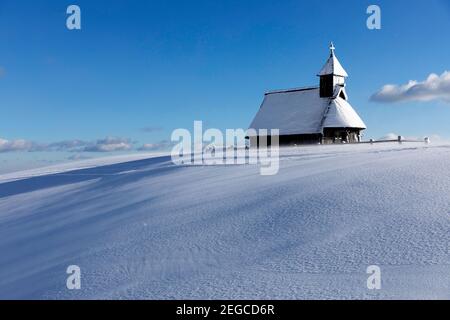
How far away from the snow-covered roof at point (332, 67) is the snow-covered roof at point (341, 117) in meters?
2.59

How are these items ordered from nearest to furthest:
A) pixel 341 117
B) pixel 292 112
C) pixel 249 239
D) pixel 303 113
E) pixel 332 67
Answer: pixel 249 239 < pixel 341 117 < pixel 303 113 < pixel 332 67 < pixel 292 112

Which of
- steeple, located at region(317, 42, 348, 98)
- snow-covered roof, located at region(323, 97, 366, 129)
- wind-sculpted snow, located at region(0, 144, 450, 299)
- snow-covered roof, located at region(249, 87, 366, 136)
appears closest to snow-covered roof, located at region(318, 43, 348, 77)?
steeple, located at region(317, 42, 348, 98)

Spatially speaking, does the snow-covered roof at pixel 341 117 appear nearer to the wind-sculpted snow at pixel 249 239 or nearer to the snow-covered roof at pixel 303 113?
the snow-covered roof at pixel 303 113

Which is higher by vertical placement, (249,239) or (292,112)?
(292,112)

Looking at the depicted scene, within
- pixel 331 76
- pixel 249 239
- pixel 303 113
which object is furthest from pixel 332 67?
pixel 249 239

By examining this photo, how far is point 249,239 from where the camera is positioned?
647cm

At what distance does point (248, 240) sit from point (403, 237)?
259cm

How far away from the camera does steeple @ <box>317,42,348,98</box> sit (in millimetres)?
32875

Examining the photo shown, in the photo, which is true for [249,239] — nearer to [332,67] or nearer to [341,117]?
[341,117]

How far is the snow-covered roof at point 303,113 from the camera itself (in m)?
30.8

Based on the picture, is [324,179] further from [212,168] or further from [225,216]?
[212,168]

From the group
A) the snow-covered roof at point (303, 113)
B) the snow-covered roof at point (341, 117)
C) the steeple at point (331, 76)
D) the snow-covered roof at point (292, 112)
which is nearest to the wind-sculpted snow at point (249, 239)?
the snow-covered roof at point (341, 117)

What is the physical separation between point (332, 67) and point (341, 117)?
5495mm

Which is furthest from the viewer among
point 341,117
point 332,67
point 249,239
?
point 332,67
